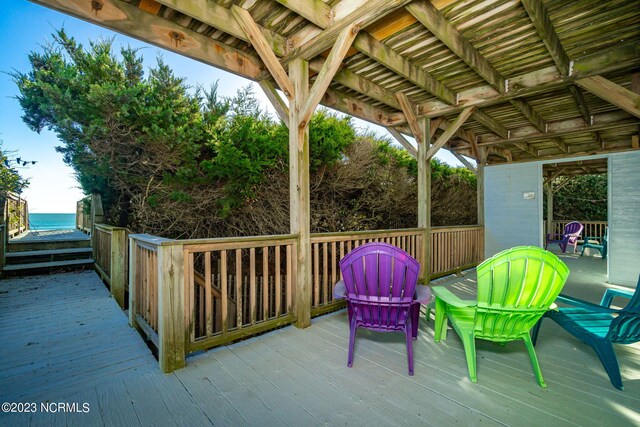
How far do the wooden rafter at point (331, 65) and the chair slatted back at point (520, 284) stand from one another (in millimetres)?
2094

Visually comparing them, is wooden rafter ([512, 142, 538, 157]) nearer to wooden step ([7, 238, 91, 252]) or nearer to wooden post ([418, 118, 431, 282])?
wooden post ([418, 118, 431, 282])

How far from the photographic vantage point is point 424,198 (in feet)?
15.0

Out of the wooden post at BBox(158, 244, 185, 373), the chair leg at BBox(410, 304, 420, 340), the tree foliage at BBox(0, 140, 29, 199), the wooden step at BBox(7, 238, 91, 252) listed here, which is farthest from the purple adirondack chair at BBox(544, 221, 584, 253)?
the tree foliage at BBox(0, 140, 29, 199)

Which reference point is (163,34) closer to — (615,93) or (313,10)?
(313,10)

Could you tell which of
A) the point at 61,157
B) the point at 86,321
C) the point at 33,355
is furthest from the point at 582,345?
the point at 61,157

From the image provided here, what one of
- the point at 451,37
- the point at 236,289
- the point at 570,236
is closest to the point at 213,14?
the point at 451,37

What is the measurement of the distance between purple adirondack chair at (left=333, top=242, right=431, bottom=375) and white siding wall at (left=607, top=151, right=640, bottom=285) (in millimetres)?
5022

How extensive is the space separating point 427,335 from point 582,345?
133 centimetres

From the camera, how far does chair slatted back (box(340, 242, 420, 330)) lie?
6.70 ft

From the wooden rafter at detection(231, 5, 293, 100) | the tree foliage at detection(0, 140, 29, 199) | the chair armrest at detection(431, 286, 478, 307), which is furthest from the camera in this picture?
the tree foliage at detection(0, 140, 29, 199)

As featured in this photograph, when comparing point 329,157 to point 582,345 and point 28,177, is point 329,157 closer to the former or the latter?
point 582,345

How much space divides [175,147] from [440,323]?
12.3ft

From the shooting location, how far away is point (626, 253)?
4.67 metres

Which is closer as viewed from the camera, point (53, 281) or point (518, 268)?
point (518, 268)
